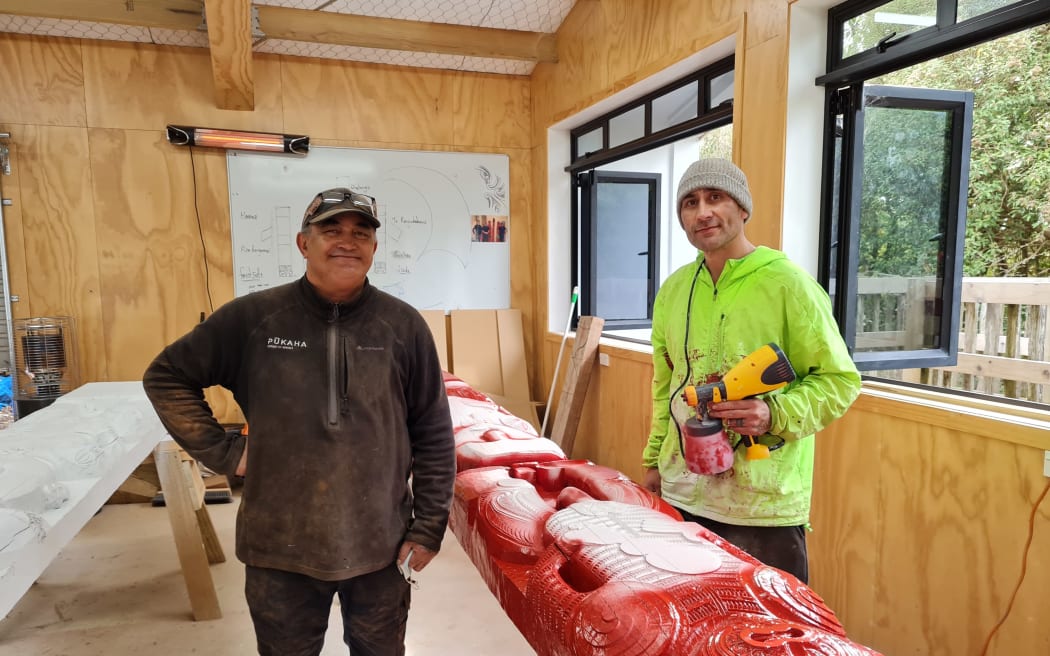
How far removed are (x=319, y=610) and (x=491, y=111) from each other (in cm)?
430

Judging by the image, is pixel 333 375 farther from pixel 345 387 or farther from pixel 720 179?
pixel 720 179

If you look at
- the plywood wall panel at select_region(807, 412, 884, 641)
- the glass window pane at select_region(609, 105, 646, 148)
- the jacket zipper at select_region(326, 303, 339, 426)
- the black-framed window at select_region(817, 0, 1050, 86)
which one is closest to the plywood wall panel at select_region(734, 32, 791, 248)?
the black-framed window at select_region(817, 0, 1050, 86)

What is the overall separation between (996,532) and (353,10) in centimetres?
432

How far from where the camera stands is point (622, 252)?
15.5 ft

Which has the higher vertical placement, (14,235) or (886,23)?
(886,23)

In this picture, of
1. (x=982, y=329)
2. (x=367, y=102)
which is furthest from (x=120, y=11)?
(x=982, y=329)

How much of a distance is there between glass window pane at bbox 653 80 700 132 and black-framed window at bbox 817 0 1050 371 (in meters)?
1.04

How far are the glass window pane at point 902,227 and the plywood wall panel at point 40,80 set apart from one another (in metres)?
4.75

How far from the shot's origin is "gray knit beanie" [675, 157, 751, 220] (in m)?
1.55

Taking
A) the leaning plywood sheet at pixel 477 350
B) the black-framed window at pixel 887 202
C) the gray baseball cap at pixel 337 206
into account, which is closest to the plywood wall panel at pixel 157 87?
the leaning plywood sheet at pixel 477 350

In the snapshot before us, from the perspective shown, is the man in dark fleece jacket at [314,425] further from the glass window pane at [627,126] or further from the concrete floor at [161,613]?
the glass window pane at [627,126]

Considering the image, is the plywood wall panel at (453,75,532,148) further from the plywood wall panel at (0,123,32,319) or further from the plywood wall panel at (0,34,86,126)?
the plywood wall panel at (0,123,32,319)

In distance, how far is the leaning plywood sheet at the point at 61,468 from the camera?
149cm

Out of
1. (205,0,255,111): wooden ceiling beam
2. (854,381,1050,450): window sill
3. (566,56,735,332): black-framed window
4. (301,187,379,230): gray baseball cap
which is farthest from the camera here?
(566,56,735,332): black-framed window
